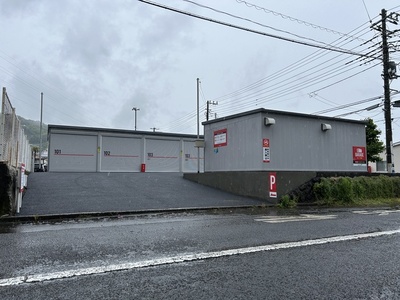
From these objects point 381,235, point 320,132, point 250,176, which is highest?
point 320,132

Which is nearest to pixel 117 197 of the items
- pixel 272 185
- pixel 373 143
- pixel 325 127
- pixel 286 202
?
pixel 272 185

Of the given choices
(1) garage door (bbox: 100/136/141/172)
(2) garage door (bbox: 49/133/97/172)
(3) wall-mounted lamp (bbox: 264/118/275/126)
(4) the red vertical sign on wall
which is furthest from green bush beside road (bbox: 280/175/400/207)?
(2) garage door (bbox: 49/133/97/172)

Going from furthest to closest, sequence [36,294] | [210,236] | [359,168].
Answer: [359,168]
[210,236]
[36,294]

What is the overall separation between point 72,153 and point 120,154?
3.80m

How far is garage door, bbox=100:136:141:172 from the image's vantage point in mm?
27172

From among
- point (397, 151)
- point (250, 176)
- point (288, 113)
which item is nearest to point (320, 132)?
point (288, 113)

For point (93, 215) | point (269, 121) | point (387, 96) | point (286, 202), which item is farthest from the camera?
point (387, 96)

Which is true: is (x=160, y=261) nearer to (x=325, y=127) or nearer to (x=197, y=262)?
(x=197, y=262)

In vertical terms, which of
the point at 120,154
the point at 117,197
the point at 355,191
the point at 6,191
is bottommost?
the point at 117,197

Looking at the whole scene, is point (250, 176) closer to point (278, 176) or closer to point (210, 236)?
point (278, 176)

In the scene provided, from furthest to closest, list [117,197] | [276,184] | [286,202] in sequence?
[276,184], [286,202], [117,197]

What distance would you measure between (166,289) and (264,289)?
1076 mm

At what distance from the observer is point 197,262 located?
4652mm

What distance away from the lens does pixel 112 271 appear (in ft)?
13.7
